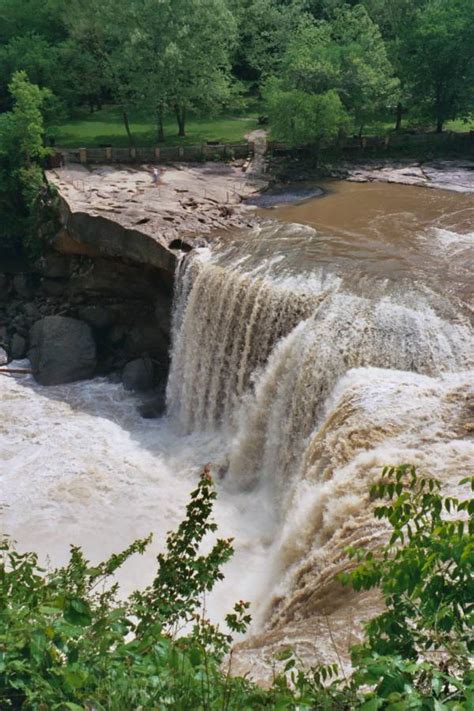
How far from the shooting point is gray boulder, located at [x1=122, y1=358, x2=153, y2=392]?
19.2 m

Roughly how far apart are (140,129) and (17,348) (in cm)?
1487

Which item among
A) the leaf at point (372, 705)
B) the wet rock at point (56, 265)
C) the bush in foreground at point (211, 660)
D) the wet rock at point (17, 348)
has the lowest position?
the wet rock at point (17, 348)

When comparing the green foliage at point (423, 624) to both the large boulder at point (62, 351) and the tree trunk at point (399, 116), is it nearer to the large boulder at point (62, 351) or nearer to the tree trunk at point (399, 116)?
the large boulder at point (62, 351)

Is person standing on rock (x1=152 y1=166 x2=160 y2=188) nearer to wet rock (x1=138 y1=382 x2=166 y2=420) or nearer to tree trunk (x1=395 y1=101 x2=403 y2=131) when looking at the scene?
wet rock (x1=138 y1=382 x2=166 y2=420)

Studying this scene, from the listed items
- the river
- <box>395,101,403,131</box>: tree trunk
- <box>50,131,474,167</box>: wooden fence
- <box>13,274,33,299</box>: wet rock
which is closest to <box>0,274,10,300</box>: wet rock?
<box>13,274,33,299</box>: wet rock

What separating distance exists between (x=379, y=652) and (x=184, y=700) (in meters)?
0.97

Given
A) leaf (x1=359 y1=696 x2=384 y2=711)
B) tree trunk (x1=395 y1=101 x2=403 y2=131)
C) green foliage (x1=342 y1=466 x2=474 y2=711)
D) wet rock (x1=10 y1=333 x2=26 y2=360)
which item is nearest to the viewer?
leaf (x1=359 y1=696 x2=384 y2=711)

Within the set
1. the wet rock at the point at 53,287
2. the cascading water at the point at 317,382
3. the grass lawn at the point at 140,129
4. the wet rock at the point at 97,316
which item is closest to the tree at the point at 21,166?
the wet rock at the point at 53,287

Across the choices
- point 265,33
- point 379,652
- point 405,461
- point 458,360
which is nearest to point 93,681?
point 379,652

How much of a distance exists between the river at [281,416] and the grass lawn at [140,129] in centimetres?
1127

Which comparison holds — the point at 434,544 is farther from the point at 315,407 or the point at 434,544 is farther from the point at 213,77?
the point at 213,77

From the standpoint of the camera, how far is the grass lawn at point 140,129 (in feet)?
95.9

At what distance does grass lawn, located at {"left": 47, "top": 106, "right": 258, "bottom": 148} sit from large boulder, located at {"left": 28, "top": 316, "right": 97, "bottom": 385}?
9894mm

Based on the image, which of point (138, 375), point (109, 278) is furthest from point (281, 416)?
point (109, 278)
